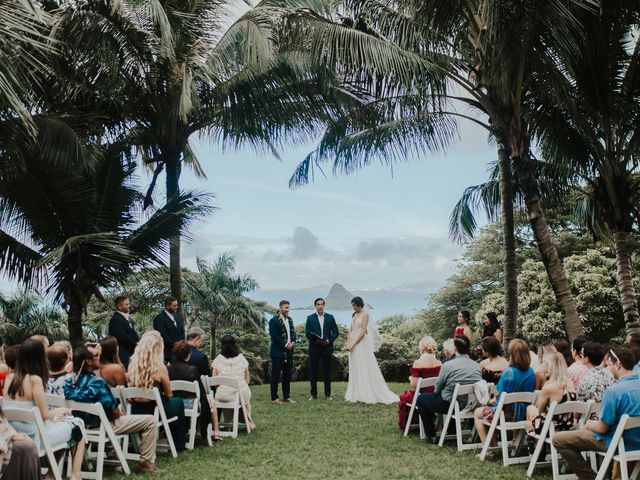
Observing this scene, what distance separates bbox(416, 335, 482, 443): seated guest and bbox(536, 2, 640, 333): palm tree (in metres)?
5.44

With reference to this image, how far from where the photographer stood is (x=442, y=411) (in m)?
8.21

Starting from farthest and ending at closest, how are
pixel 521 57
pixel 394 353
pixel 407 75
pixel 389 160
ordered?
pixel 394 353
pixel 389 160
pixel 407 75
pixel 521 57

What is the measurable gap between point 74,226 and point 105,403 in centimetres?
536

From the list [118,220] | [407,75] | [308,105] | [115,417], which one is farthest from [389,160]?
[115,417]

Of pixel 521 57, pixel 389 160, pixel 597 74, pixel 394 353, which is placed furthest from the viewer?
pixel 394 353

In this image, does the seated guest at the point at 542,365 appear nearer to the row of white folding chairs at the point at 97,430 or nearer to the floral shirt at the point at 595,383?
the floral shirt at the point at 595,383

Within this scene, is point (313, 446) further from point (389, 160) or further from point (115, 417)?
point (389, 160)

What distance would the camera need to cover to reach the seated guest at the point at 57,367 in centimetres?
668

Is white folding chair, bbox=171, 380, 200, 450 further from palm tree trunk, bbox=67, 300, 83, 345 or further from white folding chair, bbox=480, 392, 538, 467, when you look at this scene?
palm tree trunk, bbox=67, 300, 83, 345

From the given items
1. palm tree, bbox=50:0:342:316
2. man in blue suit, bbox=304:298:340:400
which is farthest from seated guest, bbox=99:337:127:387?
man in blue suit, bbox=304:298:340:400

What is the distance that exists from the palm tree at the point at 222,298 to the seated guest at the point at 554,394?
25188 millimetres

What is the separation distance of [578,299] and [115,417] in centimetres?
1809

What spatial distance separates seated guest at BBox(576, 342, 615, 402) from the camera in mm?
6531

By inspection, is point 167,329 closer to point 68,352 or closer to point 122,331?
point 122,331
